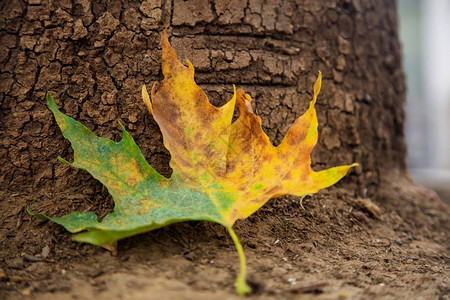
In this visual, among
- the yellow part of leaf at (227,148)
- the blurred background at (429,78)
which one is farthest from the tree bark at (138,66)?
the blurred background at (429,78)

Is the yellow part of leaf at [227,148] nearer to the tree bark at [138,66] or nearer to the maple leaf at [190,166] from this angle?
the maple leaf at [190,166]

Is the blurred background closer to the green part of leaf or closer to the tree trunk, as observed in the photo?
the tree trunk

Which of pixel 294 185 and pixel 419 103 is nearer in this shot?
pixel 294 185

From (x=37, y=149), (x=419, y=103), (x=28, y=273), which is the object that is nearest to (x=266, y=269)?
(x=28, y=273)

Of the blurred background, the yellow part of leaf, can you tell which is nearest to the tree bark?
the yellow part of leaf

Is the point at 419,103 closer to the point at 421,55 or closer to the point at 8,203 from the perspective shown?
the point at 421,55

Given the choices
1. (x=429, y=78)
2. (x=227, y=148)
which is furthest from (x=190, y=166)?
(x=429, y=78)

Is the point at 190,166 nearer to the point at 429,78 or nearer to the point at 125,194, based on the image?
the point at 125,194
